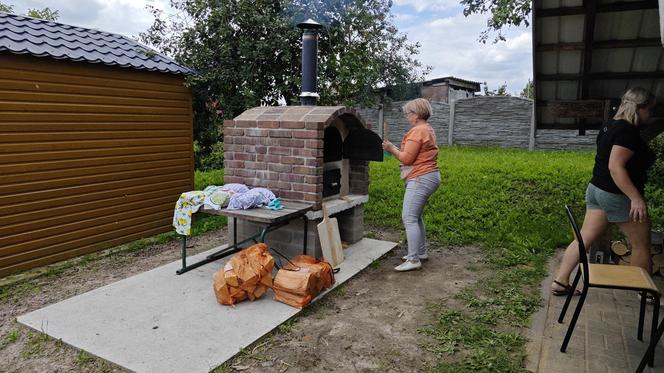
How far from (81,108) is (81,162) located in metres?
0.64

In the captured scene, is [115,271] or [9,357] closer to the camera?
[9,357]

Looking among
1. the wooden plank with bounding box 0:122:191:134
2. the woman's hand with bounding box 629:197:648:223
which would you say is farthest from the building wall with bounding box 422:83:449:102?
the woman's hand with bounding box 629:197:648:223

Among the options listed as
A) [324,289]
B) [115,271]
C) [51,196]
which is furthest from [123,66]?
[324,289]

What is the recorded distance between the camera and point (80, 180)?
17.6ft

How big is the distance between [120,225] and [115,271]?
1185 millimetres

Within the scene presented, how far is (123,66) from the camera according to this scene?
5.64 meters

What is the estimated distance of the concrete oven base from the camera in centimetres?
473

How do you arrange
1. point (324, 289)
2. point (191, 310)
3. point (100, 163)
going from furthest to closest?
point (100, 163) < point (324, 289) < point (191, 310)

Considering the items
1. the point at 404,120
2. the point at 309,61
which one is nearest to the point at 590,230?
the point at 309,61

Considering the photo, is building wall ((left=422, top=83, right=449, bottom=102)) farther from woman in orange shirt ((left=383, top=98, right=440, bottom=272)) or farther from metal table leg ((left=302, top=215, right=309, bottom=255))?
metal table leg ((left=302, top=215, right=309, bottom=255))

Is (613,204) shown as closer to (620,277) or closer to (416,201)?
(620,277)

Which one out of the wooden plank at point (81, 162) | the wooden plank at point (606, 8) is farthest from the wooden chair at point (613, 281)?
the wooden plank at point (81, 162)

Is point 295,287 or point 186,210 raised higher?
point 186,210

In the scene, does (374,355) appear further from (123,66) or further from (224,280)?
(123,66)
